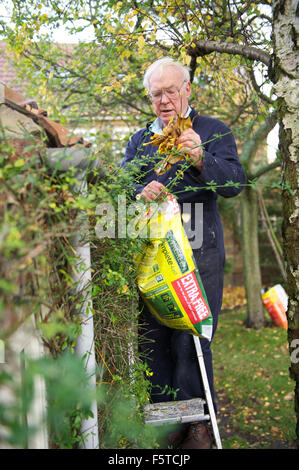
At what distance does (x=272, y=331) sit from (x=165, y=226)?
17.0 ft

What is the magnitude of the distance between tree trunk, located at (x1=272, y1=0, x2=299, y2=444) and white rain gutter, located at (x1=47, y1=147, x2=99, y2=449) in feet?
3.93

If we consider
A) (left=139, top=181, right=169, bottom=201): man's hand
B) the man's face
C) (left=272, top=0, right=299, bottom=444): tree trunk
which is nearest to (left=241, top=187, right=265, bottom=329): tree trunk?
the man's face

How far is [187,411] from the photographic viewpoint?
7.42ft

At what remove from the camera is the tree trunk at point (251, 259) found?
694cm

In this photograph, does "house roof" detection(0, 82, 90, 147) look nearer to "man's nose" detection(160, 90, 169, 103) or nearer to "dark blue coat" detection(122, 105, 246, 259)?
"dark blue coat" detection(122, 105, 246, 259)

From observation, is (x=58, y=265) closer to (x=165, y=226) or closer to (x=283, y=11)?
(x=165, y=226)

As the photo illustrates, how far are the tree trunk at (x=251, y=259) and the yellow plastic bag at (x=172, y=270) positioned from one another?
5025 mm

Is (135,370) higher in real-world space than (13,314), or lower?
lower

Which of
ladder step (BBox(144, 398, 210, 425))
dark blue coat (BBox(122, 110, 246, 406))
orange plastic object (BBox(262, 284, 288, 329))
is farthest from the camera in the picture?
orange plastic object (BBox(262, 284, 288, 329))

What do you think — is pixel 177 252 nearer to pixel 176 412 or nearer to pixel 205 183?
pixel 205 183

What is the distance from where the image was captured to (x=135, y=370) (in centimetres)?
204

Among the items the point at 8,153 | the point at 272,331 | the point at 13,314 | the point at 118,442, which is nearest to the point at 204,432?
the point at 118,442

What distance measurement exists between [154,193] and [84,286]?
2.14 feet

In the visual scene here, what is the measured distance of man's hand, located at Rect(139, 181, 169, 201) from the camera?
1.99 metres
